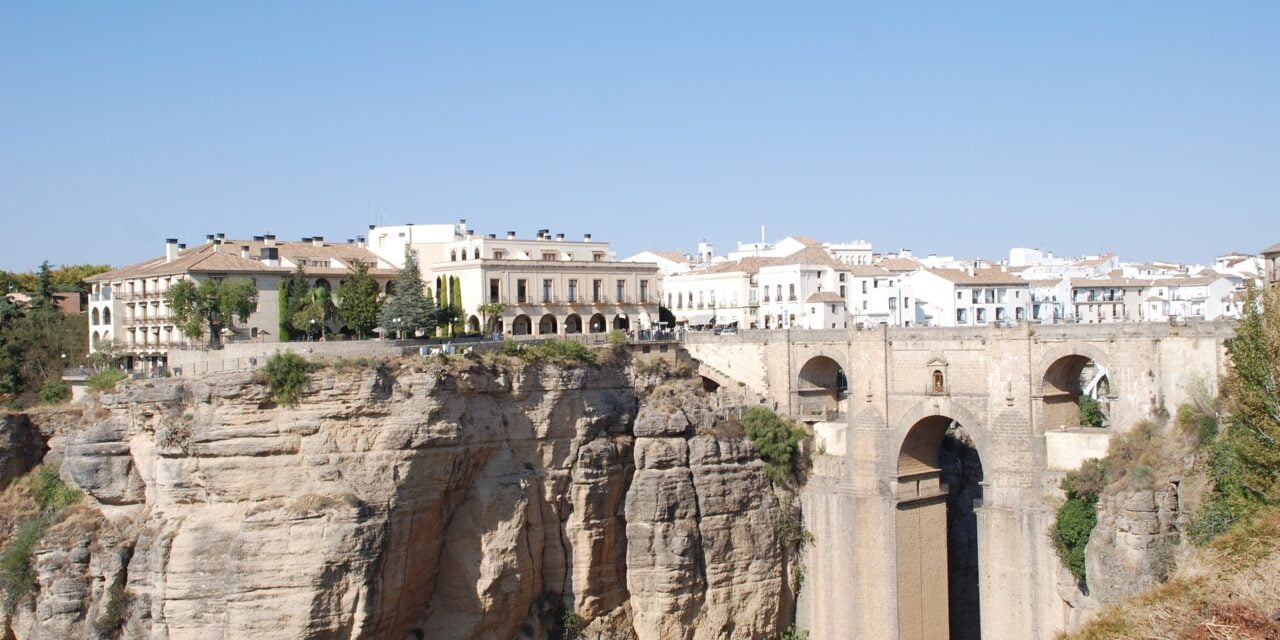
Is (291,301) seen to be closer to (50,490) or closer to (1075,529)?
(50,490)

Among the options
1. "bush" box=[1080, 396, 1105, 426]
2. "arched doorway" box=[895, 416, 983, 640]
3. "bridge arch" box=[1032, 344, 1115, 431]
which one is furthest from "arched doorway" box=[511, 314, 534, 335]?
"bush" box=[1080, 396, 1105, 426]

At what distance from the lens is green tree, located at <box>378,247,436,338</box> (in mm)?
43812

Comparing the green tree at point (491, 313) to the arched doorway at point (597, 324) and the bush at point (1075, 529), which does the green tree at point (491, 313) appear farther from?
the bush at point (1075, 529)

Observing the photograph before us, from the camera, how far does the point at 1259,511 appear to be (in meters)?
26.6

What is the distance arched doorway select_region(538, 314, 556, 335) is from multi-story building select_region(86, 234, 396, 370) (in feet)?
21.7

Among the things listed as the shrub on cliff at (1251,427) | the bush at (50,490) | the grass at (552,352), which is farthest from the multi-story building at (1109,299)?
the bush at (50,490)

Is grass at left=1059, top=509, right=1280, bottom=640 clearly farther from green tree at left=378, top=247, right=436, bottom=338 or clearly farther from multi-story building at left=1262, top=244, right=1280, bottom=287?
green tree at left=378, top=247, right=436, bottom=338

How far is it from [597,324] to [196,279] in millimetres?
16507

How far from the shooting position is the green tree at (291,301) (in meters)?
47.1

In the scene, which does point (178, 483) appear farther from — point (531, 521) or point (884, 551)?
point (884, 551)

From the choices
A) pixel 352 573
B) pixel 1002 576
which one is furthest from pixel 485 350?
pixel 1002 576

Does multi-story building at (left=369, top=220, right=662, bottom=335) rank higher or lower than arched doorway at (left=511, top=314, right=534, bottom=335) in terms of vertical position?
higher

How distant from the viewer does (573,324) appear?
52.5 meters

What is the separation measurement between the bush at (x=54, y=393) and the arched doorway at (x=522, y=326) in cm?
1667
